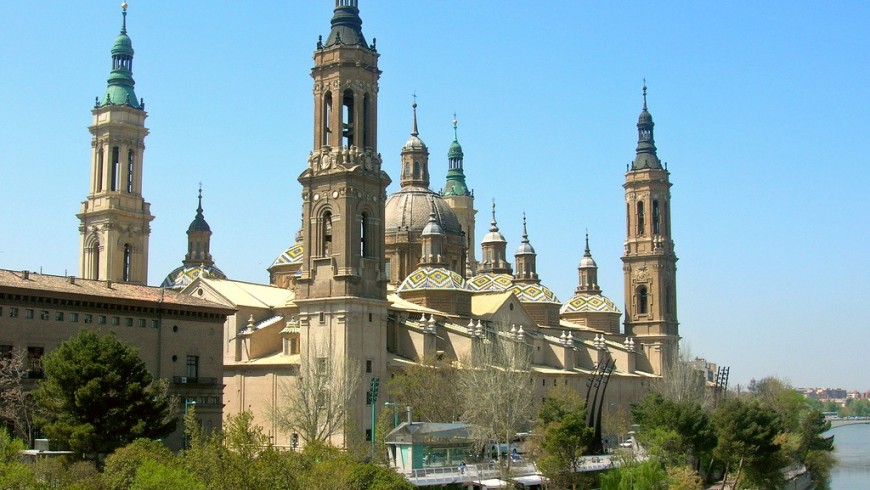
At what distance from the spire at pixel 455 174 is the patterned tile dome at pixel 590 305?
20.2 meters

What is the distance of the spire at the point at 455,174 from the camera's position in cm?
11588

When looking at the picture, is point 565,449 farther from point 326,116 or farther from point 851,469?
point 851,469

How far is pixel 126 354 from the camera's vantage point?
44812 millimetres

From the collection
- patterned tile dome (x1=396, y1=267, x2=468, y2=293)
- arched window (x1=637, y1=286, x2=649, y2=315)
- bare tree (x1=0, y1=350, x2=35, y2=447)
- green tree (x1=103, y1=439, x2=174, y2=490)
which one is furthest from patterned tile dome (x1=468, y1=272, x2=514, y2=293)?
green tree (x1=103, y1=439, x2=174, y2=490)

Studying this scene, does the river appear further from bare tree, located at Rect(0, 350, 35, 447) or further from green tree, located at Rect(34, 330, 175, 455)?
bare tree, located at Rect(0, 350, 35, 447)

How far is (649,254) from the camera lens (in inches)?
4040

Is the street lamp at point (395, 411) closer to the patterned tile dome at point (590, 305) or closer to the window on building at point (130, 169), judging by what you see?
the window on building at point (130, 169)

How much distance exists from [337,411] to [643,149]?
185 ft

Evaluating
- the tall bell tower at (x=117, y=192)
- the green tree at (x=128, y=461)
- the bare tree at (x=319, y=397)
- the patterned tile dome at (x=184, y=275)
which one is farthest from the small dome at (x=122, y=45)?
the green tree at (x=128, y=461)

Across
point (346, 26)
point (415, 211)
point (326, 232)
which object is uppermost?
point (346, 26)

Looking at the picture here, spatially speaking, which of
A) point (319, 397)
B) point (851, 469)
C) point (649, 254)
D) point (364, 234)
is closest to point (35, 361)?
point (319, 397)

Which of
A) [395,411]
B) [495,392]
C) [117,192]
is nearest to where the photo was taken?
[495,392]

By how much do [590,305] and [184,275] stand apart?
35157mm

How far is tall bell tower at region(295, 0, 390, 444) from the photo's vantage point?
6147 centimetres
